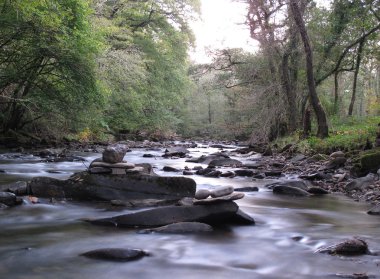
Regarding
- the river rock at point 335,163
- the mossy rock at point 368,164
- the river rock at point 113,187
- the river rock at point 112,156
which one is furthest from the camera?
the river rock at point 335,163

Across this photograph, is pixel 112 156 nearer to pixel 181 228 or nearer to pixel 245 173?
pixel 181 228

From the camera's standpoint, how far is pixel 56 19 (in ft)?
41.0

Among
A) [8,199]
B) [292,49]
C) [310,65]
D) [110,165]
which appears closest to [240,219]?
[110,165]

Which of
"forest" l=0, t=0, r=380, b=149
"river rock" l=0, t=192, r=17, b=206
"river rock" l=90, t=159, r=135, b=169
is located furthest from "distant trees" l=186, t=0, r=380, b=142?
"river rock" l=0, t=192, r=17, b=206

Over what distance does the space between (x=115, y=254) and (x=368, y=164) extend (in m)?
6.83

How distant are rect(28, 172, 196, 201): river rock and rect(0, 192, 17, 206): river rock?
477 millimetres

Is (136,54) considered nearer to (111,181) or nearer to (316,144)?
(316,144)

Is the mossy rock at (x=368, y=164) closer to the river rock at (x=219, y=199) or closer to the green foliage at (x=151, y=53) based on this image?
the river rock at (x=219, y=199)

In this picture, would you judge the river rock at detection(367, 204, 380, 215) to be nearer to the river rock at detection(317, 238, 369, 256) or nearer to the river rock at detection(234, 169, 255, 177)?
the river rock at detection(317, 238, 369, 256)

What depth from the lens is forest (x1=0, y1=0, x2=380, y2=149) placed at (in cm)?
1460

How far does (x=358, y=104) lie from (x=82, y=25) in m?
54.8

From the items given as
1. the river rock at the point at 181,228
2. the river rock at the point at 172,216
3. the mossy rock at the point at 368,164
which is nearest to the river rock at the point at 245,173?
the mossy rock at the point at 368,164

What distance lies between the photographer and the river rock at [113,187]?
6.45 m

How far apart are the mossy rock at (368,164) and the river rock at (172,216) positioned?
4892mm
